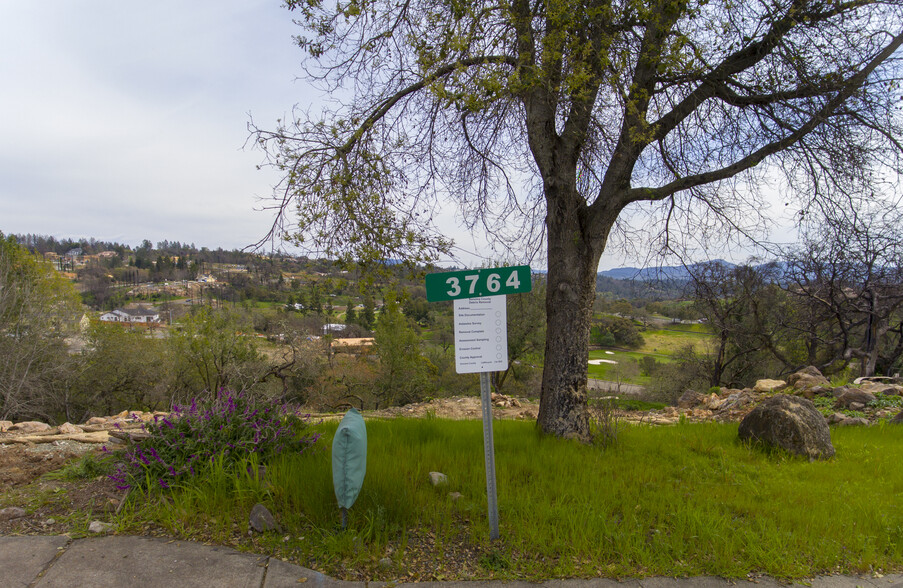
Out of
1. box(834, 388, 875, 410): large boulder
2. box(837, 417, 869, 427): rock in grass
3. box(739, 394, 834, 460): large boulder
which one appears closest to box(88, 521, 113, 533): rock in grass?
box(739, 394, 834, 460): large boulder

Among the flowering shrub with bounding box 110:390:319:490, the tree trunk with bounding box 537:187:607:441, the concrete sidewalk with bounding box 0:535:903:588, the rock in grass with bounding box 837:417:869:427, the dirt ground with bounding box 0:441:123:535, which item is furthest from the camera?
the rock in grass with bounding box 837:417:869:427

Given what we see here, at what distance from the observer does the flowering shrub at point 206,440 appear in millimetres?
3740

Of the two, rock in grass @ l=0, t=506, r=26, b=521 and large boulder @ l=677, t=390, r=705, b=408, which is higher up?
rock in grass @ l=0, t=506, r=26, b=521

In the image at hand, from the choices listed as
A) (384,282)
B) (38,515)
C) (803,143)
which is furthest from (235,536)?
(803,143)

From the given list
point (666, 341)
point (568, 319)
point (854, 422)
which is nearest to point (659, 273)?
point (568, 319)

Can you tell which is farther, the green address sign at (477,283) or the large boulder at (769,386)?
the large boulder at (769,386)

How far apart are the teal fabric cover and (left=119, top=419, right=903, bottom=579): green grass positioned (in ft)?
0.93

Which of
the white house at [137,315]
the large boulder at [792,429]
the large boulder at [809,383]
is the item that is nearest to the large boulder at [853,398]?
the large boulder at [809,383]

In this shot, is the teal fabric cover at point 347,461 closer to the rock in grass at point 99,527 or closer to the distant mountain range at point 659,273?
the rock in grass at point 99,527

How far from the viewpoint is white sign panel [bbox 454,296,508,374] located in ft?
10.5

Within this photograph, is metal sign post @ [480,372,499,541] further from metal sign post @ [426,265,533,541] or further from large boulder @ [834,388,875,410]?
large boulder @ [834,388,875,410]

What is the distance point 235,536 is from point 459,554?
151 cm

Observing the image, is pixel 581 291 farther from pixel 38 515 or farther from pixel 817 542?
pixel 38 515

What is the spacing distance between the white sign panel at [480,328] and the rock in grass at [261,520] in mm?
1665
